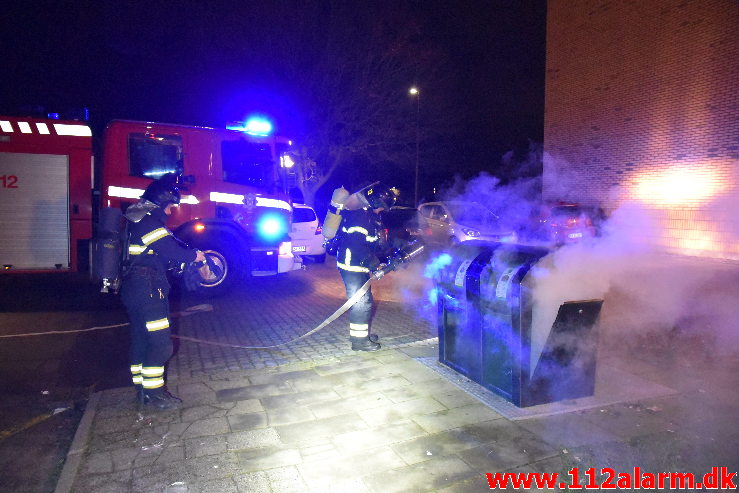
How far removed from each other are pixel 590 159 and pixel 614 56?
338 cm

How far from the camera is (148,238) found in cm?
422

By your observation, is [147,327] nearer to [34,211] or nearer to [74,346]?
[74,346]

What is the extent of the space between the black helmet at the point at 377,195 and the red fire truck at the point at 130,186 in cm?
383

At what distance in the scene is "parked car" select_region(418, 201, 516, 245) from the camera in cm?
1202

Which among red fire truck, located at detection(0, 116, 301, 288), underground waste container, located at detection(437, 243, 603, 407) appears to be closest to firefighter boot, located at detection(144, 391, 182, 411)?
underground waste container, located at detection(437, 243, 603, 407)

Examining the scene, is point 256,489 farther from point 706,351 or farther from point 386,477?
point 706,351

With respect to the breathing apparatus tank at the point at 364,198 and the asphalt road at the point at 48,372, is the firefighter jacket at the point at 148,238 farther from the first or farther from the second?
the breathing apparatus tank at the point at 364,198

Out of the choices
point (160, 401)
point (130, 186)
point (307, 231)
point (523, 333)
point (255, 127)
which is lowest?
point (160, 401)

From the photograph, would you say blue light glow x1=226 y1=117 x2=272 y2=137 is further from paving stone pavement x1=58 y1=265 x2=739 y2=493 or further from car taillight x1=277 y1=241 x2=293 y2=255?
paving stone pavement x1=58 y1=265 x2=739 y2=493

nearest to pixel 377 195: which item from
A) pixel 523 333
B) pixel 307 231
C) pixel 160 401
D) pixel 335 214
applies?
pixel 335 214

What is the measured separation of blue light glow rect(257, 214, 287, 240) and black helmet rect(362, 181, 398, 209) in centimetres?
386

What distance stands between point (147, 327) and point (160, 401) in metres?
0.64

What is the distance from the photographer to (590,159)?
17266 mm

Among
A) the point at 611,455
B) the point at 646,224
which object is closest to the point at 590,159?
the point at 646,224
